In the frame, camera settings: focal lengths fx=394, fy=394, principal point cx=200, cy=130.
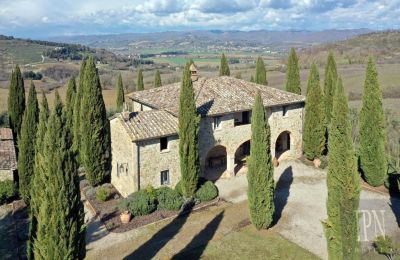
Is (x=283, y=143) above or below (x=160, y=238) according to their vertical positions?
above

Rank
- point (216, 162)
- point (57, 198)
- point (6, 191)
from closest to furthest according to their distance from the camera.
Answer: point (57, 198) → point (6, 191) → point (216, 162)

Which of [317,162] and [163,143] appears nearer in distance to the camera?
[163,143]

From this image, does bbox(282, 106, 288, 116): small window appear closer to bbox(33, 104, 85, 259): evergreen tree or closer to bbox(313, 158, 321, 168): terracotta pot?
bbox(313, 158, 321, 168): terracotta pot

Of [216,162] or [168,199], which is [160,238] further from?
[216,162]

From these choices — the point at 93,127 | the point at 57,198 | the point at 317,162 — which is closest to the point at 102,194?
the point at 93,127

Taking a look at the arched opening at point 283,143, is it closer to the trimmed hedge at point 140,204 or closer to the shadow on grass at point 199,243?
the shadow on grass at point 199,243

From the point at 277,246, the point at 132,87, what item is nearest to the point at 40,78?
the point at 132,87

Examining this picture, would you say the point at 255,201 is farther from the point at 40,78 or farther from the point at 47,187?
the point at 40,78
